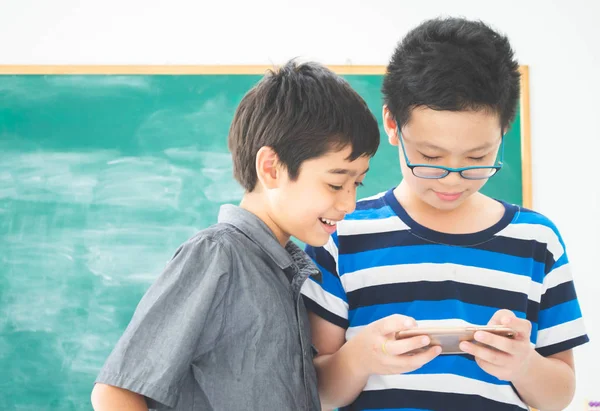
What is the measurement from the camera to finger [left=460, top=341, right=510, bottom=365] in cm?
84

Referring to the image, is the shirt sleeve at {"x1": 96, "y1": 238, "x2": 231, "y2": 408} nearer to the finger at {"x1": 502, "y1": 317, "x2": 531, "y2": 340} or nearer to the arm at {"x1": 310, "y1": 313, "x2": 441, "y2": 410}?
the arm at {"x1": 310, "y1": 313, "x2": 441, "y2": 410}

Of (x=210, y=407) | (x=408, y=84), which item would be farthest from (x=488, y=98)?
(x=210, y=407)

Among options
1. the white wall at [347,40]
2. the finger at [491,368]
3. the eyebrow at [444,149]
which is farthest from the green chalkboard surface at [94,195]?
the finger at [491,368]

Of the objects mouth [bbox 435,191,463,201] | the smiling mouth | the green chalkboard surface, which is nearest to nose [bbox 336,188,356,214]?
the smiling mouth

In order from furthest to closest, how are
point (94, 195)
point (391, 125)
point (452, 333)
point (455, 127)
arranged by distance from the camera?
point (94, 195)
point (391, 125)
point (455, 127)
point (452, 333)

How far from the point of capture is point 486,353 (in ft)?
2.79

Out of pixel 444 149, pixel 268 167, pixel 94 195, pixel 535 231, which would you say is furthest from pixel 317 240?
pixel 94 195

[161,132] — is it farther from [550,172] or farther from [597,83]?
[597,83]

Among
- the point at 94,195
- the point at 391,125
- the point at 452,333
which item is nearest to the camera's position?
the point at 452,333

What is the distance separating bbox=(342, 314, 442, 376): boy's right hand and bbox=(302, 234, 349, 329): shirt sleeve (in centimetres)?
8

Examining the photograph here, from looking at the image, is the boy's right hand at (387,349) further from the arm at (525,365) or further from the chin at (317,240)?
the chin at (317,240)

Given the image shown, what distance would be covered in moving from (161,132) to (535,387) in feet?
6.47

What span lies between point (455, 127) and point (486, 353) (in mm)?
331

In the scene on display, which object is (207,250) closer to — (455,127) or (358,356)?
(358,356)
